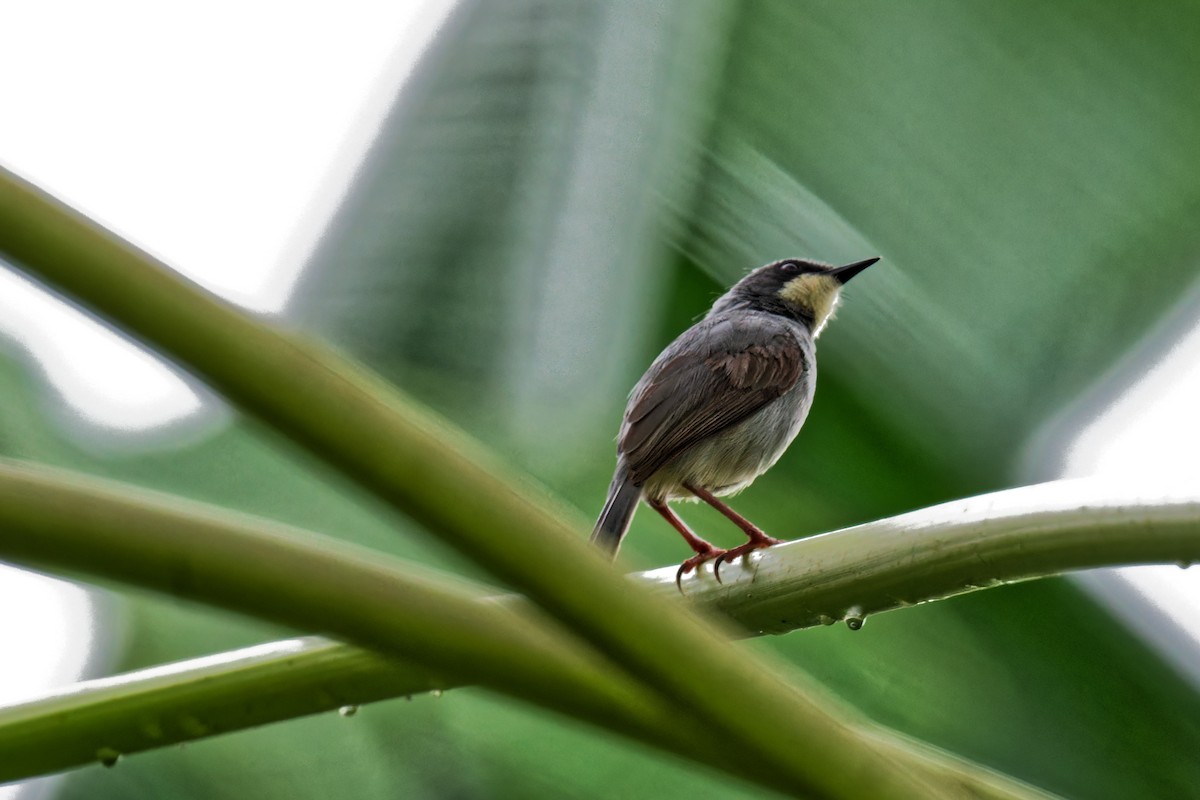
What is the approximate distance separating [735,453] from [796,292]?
1010 millimetres

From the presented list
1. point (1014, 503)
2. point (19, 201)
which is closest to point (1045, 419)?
point (1014, 503)

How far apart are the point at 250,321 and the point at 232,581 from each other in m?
0.13

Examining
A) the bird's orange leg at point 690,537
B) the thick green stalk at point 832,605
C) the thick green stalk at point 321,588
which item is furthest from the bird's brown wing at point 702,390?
the thick green stalk at point 321,588

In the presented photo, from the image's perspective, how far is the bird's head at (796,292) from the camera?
13.3ft

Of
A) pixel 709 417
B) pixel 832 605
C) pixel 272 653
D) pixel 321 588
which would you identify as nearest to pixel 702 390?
pixel 709 417

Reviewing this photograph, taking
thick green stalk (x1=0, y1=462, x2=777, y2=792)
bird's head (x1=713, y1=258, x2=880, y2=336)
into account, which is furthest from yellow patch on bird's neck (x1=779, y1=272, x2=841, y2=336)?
thick green stalk (x1=0, y1=462, x2=777, y2=792)

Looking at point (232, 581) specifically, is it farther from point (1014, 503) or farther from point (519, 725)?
point (519, 725)

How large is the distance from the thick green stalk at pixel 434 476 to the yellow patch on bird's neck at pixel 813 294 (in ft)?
11.2

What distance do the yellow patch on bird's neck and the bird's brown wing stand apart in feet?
1.98

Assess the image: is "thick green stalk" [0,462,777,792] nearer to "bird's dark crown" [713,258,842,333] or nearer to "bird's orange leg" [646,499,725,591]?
"bird's orange leg" [646,499,725,591]

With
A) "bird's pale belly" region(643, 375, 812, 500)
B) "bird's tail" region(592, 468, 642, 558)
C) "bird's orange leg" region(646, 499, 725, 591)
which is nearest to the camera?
"bird's orange leg" region(646, 499, 725, 591)

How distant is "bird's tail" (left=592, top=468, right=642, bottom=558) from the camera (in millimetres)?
2902

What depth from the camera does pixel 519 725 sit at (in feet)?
6.72

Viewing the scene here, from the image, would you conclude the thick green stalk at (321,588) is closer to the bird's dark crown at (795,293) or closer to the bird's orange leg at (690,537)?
the bird's orange leg at (690,537)
